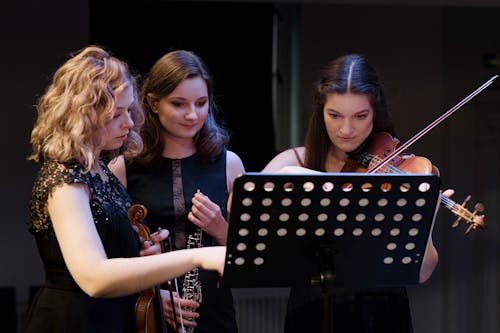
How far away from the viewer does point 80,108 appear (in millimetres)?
1988

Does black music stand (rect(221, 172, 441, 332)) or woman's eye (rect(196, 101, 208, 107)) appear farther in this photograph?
woman's eye (rect(196, 101, 208, 107))

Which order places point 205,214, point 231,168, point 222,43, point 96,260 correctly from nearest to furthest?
point 96,260 < point 205,214 < point 231,168 < point 222,43

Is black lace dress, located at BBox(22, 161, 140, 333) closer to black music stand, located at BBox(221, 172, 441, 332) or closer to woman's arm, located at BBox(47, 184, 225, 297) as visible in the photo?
woman's arm, located at BBox(47, 184, 225, 297)

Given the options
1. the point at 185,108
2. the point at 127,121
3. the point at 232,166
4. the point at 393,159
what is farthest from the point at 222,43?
the point at 127,121

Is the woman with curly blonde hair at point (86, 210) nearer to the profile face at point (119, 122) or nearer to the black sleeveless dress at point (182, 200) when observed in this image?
the profile face at point (119, 122)

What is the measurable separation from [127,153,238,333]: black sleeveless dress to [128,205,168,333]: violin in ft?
0.89

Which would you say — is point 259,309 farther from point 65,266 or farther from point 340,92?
point 65,266

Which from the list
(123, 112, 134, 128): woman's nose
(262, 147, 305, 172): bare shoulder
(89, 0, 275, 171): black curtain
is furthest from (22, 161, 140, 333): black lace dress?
(89, 0, 275, 171): black curtain

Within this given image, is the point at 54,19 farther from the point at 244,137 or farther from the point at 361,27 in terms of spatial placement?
the point at 361,27

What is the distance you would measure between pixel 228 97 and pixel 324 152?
203cm

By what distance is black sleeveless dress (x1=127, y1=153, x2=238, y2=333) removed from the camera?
2.52 meters

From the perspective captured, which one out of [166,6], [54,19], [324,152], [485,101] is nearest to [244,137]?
[166,6]

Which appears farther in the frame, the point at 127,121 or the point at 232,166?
the point at 232,166

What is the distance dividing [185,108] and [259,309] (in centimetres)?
255
